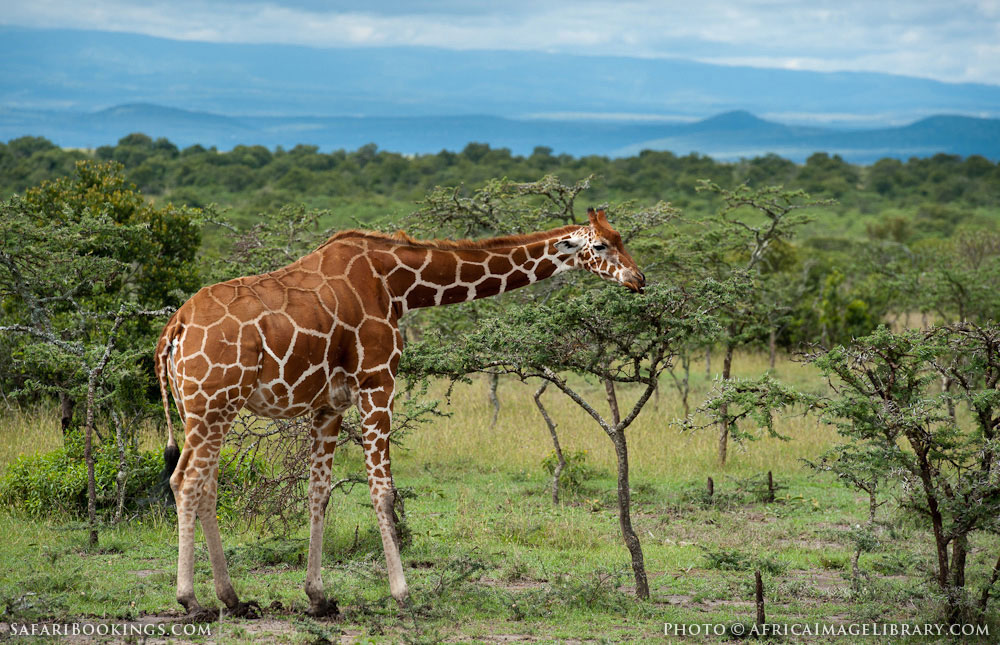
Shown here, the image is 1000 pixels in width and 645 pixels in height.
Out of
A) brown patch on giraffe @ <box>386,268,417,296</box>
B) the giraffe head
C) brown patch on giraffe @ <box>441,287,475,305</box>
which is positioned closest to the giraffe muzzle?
the giraffe head

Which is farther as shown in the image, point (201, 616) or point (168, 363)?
point (168, 363)

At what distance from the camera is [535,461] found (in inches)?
571

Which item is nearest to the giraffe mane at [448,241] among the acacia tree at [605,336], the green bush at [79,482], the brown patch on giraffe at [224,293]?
the acacia tree at [605,336]

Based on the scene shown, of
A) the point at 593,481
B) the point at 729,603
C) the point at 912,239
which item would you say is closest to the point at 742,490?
the point at 593,481

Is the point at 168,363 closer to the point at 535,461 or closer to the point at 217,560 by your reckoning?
the point at 217,560

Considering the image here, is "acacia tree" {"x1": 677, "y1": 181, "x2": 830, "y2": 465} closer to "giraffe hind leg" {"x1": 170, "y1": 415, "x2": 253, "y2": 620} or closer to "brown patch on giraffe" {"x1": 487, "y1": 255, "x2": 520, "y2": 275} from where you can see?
"brown patch on giraffe" {"x1": 487, "y1": 255, "x2": 520, "y2": 275}

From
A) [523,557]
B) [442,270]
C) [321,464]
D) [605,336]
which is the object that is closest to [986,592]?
[605,336]

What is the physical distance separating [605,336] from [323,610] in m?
3.24

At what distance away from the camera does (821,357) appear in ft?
25.4

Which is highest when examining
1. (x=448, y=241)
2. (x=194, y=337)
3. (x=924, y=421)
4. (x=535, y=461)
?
(x=448, y=241)

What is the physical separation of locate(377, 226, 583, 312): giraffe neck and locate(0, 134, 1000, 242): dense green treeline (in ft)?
118

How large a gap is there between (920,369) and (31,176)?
52.6 m

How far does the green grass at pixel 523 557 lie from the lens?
25.6 feet

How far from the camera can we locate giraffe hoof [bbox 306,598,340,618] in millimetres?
7770
